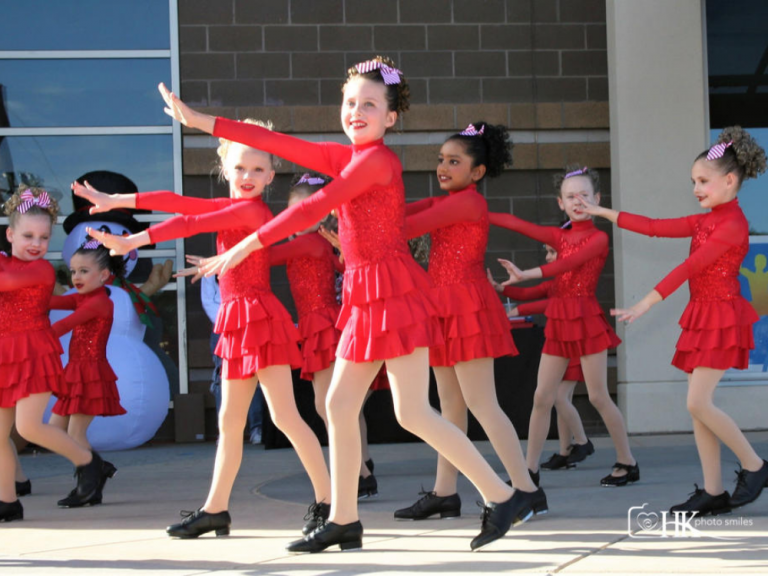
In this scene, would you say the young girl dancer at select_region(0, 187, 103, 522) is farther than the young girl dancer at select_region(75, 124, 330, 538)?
Yes

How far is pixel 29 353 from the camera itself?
18.4ft

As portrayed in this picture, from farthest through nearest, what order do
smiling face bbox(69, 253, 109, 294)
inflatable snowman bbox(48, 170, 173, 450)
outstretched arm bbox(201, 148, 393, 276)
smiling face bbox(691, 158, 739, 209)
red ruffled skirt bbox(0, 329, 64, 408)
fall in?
inflatable snowman bbox(48, 170, 173, 450) < smiling face bbox(69, 253, 109, 294) < red ruffled skirt bbox(0, 329, 64, 408) < smiling face bbox(691, 158, 739, 209) < outstretched arm bbox(201, 148, 393, 276)

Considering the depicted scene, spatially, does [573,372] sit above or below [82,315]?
below

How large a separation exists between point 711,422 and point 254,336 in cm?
223

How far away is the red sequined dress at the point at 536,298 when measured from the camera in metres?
6.36

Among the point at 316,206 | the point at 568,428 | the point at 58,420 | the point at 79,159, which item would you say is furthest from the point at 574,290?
the point at 79,159

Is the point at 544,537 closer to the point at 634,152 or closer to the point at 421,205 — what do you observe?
the point at 421,205

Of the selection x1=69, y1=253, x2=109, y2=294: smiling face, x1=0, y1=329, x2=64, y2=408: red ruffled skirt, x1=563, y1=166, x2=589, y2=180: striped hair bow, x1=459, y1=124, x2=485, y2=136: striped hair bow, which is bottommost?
x1=0, y1=329, x2=64, y2=408: red ruffled skirt

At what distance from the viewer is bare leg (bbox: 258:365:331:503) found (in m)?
4.70

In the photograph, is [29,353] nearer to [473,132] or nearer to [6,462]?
[6,462]

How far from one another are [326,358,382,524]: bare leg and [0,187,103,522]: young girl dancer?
2211mm

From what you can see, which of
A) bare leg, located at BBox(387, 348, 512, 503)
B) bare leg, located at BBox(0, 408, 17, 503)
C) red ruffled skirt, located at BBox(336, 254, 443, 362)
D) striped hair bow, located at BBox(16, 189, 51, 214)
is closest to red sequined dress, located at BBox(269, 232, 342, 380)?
striped hair bow, located at BBox(16, 189, 51, 214)

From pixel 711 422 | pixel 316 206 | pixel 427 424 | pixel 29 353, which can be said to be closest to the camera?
pixel 316 206

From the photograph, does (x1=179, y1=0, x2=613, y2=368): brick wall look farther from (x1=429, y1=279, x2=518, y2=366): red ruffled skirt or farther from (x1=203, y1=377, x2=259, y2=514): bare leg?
(x1=203, y1=377, x2=259, y2=514): bare leg
